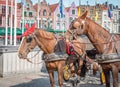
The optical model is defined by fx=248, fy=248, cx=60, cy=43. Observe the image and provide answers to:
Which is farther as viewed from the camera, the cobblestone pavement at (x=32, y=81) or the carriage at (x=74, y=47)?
the cobblestone pavement at (x=32, y=81)

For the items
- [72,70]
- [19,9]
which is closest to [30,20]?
[19,9]

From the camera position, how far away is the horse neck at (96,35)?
5139 mm

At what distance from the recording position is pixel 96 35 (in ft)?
17.0

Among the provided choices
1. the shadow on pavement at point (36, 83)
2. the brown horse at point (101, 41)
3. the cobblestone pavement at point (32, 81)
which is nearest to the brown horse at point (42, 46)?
the brown horse at point (101, 41)

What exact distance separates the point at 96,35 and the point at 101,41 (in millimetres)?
170

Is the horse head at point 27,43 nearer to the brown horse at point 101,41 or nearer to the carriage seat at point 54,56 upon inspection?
the carriage seat at point 54,56

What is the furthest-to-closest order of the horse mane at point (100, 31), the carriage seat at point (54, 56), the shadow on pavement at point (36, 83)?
the shadow on pavement at point (36, 83), the carriage seat at point (54, 56), the horse mane at point (100, 31)

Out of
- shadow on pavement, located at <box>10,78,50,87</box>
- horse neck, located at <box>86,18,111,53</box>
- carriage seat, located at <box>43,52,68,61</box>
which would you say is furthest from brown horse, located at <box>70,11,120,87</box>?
shadow on pavement, located at <box>10,78,50,87</box>

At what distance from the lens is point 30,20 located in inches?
1881

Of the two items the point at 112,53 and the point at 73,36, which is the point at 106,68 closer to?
the point at 112,53

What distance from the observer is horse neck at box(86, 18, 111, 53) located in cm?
514

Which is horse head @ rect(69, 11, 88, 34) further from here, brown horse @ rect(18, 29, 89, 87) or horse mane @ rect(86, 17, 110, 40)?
brown horse @ rect(18, 29, 89, 87)

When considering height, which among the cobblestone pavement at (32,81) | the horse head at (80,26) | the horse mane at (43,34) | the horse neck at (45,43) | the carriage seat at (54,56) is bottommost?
the cobblestone pavement at (32,81)

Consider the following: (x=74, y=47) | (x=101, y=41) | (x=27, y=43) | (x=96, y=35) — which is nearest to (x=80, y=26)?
(x=96, y=35)
